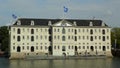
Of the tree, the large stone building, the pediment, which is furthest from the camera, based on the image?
the tree

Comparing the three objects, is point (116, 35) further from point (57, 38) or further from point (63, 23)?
point (57, 38)

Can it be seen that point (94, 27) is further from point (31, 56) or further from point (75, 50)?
point (31, 56)

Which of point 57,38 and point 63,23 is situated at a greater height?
point 63,23

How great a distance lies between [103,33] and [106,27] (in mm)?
2224

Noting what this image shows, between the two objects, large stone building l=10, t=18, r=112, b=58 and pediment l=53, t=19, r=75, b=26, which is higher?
pediment l=53, t=19, r=75, b=26

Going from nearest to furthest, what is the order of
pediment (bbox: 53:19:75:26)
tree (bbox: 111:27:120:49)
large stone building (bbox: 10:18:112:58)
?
1. large stone building (bbox: 10:18:112:58)
2. pediment (bbox: 53:19:75:26)
3. tree (bbox: 111:27:120:49)

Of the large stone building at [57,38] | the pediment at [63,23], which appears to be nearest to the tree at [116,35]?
the large stone building at [57,38]

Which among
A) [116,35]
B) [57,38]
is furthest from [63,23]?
[116,35]

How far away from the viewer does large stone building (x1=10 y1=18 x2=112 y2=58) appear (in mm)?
124500

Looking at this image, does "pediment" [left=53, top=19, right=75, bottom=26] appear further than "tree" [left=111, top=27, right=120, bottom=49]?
No

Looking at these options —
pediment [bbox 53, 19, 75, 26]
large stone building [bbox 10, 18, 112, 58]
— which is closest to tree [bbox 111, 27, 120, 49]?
large stone building [bbox 10, 18, 112, 58]

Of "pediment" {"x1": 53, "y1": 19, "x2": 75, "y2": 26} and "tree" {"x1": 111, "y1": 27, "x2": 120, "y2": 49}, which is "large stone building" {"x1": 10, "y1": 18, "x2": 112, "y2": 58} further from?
"tree" {"x1": 111, "y1": 27, "x2": 120, "y2": 49}

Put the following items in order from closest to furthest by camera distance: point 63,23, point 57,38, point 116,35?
point 57,38 → point 63,23 → point 116,35

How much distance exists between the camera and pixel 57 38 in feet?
413
